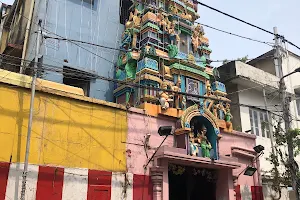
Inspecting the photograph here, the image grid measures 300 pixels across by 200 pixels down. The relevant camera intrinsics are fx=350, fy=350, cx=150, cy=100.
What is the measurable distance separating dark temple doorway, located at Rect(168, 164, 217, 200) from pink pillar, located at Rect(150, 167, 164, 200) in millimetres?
1657

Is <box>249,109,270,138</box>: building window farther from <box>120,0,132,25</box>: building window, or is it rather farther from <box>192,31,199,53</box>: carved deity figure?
<box>120,0,132,25</box>: building window

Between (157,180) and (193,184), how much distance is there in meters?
3.08

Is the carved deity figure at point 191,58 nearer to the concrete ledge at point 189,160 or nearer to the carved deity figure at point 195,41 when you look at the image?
the carved deity figure at point 195,41

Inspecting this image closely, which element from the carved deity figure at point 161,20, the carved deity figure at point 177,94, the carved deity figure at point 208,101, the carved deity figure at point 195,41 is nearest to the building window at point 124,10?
the carved deity figure at point 161,20

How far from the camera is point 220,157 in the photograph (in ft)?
45.3

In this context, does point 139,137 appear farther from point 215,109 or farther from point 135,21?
point 135,21

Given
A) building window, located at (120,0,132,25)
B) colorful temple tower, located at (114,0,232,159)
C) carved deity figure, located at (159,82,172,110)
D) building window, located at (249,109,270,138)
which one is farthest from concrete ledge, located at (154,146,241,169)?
building window, located at (120,0,132,25)

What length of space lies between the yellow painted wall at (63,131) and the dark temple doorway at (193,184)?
329 cm

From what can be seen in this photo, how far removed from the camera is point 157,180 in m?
12.0

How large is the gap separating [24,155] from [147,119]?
4.58m

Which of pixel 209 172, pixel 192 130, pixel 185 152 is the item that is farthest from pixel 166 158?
pixel 209 172

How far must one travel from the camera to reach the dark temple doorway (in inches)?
558

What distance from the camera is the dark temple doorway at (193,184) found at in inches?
558

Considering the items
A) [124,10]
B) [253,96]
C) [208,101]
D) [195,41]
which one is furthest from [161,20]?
[253,96]
